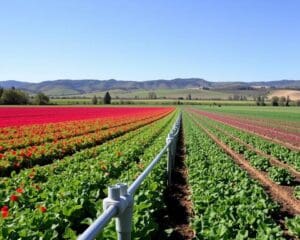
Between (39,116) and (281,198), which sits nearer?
(281,198)

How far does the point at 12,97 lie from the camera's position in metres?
98.9

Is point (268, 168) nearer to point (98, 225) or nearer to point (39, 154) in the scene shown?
point (39, 154)

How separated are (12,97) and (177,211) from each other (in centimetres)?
9757

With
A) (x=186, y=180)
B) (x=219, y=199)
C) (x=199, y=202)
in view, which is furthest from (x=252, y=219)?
(x=186, y=180)

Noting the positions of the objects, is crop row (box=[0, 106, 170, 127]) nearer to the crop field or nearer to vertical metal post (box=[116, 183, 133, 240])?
the crop field

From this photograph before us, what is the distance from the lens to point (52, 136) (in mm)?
19609

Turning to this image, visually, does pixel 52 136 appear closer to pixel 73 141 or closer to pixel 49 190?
pixel 73 141

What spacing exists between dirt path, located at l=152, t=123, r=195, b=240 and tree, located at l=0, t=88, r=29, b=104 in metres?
92.3

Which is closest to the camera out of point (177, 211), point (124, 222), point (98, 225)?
point (98, 225)

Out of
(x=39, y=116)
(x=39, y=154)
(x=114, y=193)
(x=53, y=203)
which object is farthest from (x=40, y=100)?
(x=114, y=193)

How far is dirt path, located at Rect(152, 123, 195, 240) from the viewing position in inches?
252

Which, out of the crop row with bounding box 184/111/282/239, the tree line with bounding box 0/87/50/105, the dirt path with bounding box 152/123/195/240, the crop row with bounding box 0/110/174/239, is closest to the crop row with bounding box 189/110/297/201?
the crop row with bounding box 184/111/282/239

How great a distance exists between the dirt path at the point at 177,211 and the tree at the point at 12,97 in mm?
→ 92279

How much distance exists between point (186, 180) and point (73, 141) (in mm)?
7425
